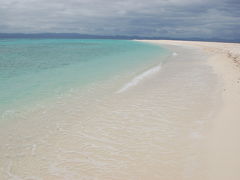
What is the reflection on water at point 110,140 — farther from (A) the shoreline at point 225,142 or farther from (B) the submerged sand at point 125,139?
(A) the shoreline at point 225,142

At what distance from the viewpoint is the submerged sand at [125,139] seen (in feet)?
16.6

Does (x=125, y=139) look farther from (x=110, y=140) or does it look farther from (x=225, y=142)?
(x=225, y=142)

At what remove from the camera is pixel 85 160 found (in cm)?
553

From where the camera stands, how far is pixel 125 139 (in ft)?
21.7

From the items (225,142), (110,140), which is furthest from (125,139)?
(225,142)

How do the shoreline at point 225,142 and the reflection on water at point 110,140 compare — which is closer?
the shoreline at point 225,142

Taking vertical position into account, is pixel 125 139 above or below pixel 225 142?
below

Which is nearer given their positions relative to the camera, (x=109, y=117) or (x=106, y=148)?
(x=106, y=148)

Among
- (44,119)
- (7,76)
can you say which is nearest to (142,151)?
(44,119)

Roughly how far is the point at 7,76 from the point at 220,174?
50.4ft

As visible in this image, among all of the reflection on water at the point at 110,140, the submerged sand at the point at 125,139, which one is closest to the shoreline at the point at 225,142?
the submerged sand at the point at 125,139

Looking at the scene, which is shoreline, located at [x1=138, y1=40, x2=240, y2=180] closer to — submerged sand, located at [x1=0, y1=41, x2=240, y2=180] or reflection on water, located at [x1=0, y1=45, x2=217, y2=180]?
submerged sand, located at [x1=0, y1=41, x2=240, y2=180]

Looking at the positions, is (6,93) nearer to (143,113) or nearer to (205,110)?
(143,113)

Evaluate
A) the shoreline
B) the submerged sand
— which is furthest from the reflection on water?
the shoreline
